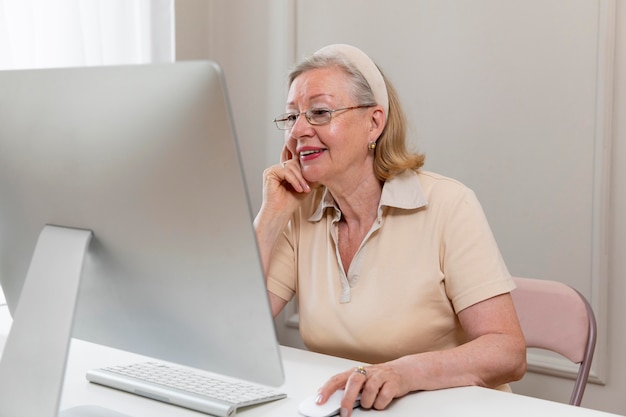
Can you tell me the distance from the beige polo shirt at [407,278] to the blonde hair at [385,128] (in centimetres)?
4

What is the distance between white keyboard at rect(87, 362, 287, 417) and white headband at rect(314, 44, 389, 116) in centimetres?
79

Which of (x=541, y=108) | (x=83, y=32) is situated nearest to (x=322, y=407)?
(x=541, y=108)

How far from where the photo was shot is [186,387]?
115cm

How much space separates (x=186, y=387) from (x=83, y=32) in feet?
5.76

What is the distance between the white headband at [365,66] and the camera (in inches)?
65.7

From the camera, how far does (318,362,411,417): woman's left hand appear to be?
1.08 m

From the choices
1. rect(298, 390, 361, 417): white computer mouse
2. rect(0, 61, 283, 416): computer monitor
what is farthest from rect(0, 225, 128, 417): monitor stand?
rect(298, 390, 361, 417): white computer mouse

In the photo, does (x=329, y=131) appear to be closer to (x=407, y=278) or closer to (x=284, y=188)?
(x=284, y=188)

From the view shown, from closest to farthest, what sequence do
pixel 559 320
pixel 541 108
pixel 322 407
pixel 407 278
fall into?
pixel 322 407, pixel 407 278, pixel 559 320, pixel 541 108

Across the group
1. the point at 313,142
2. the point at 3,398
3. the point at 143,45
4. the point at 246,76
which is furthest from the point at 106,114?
the point at 246,76

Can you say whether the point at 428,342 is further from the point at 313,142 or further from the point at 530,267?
the point at 530,267

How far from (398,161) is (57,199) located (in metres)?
0.93

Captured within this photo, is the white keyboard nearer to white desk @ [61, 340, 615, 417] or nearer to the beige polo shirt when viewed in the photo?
white desk @ [61, 340, 615, 417]

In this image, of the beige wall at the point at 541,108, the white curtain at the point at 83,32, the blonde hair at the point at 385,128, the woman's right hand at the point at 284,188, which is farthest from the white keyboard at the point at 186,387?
the beige wall at the point at 541,108
